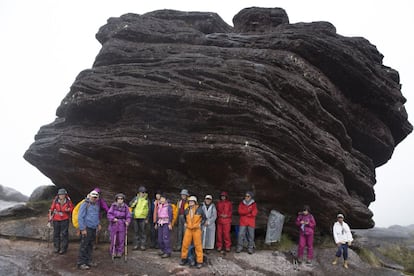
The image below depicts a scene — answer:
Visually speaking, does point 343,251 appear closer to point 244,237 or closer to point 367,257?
point 367,257

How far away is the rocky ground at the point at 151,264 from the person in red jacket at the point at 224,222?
0.52 m

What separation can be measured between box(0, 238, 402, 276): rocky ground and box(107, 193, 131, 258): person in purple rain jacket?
1.82ft

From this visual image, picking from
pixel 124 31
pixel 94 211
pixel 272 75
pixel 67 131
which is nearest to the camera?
pixel 94 211

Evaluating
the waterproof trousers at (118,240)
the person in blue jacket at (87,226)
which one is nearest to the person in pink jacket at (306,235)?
the waterproof trousers at (118,240)

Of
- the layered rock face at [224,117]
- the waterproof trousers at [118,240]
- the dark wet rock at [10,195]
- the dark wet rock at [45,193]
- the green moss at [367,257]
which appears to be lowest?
the green moss at [367,257]

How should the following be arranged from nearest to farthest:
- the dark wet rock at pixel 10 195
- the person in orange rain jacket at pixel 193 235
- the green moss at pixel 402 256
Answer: the person in orange rain jacket at pixel 193 235 → the green moss at pixel 402 256 → the dark wet rock at pixel 10 195

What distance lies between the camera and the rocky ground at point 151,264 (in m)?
12.4

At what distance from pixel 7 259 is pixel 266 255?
10.8 meters

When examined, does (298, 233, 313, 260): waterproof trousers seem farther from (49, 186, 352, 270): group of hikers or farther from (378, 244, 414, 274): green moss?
(378, 244, 414, 274): green moss

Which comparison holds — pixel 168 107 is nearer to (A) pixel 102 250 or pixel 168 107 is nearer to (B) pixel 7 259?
(A) pixel 102 250

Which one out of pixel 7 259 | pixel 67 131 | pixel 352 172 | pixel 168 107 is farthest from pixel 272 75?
pixel 7 259

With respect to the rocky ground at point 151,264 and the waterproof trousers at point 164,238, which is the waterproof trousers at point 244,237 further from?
the waterproof trousers at point 164,238

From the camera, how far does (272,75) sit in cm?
1597

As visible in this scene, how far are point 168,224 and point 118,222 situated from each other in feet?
6.85
